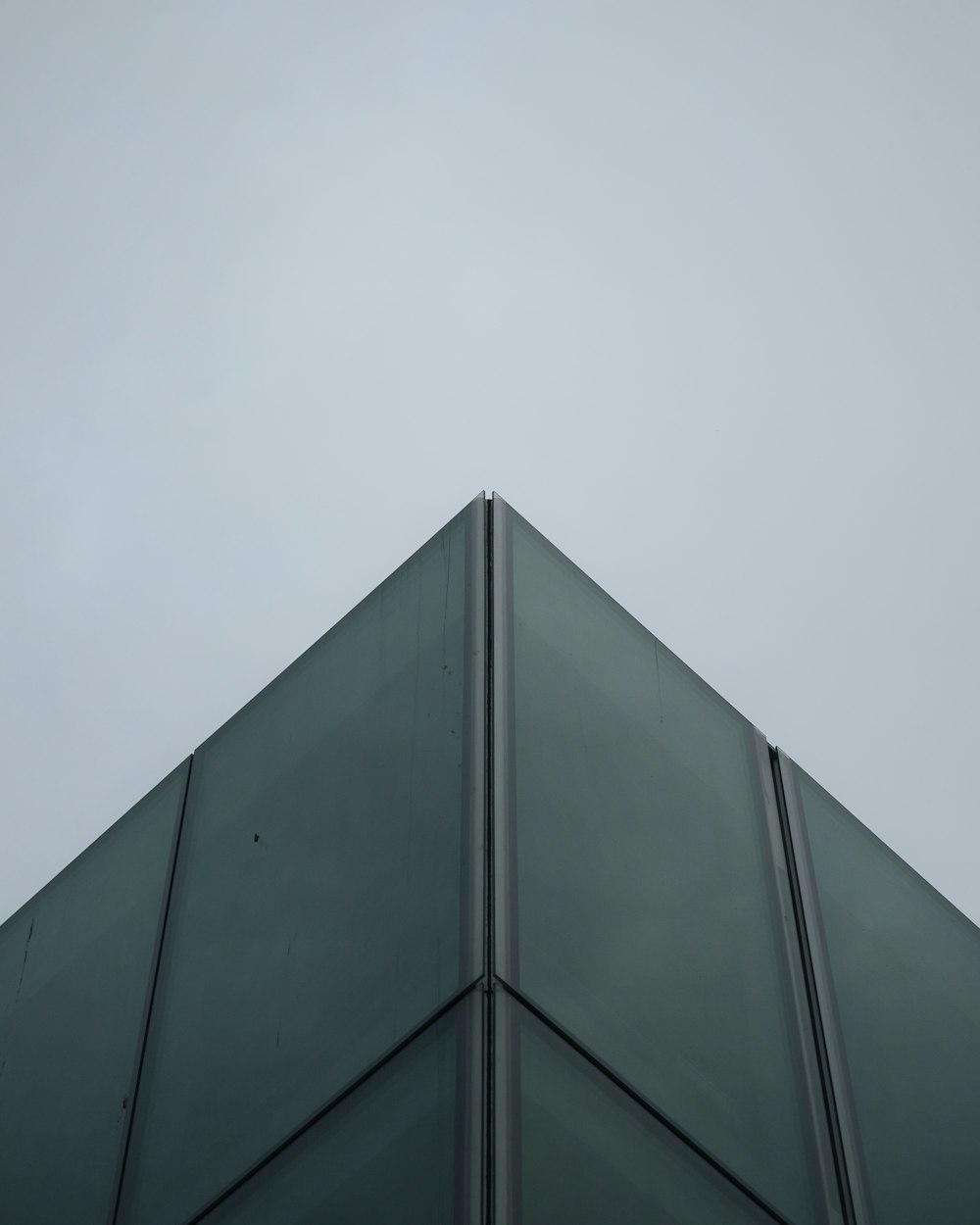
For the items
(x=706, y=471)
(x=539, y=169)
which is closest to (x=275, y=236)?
(x=539, y=169)

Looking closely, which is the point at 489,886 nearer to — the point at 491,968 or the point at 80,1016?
the point at 491,968

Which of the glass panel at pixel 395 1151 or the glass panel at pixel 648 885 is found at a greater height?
the glass panel at pixel 648 885

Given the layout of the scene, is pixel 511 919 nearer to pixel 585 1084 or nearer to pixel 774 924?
pixel 585 1084

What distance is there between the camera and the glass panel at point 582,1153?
4391mm

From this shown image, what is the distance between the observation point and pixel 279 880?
5969mm

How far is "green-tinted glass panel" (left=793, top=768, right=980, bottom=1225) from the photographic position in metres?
6.14

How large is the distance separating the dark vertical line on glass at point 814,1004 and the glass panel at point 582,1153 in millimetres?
871

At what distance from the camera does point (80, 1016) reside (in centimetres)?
693

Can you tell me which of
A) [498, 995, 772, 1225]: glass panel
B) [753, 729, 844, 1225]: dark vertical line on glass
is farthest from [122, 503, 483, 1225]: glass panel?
[753, 729, 844, 1225]: dark vertical line on glass

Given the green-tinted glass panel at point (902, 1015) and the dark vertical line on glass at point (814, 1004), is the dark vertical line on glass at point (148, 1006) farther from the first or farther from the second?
the green-tinted glass panel at point (902, 1015)

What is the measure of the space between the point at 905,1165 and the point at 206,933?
3336 millimetres

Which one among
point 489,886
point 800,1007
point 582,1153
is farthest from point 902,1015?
point 489,886

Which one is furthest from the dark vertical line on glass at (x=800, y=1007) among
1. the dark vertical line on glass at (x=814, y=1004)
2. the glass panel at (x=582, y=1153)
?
the glass panel at (x=582, y=1153)

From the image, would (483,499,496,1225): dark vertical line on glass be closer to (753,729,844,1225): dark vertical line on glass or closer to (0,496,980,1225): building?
(0,496,980,1225): building
